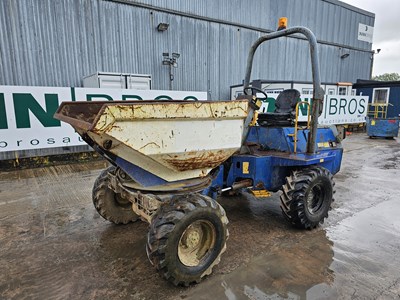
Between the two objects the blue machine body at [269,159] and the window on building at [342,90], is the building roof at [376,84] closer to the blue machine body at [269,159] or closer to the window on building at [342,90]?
the window on building at [342,90]

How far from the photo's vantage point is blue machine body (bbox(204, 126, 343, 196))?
3607 mm

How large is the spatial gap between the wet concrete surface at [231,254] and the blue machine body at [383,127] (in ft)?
29.6

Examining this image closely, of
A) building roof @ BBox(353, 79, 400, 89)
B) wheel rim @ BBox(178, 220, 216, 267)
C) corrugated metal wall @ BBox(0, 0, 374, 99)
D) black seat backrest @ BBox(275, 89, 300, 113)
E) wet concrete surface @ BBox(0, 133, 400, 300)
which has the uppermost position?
corrugated metal wall @ BBox(0, 0, 374, 99)

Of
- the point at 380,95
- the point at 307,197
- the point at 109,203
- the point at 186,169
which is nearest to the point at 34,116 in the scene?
the point at 109,203

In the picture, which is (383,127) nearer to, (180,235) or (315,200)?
(315,200)

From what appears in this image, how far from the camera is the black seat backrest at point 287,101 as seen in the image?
404 cm

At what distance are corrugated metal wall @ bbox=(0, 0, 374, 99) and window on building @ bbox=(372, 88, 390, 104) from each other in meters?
5.28

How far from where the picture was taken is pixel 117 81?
8398 millimetres

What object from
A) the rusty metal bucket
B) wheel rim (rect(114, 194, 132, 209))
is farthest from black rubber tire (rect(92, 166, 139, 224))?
the rusty metal bucket

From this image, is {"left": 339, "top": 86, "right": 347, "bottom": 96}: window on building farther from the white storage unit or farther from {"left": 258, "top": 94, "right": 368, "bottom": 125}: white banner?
the white storage unit

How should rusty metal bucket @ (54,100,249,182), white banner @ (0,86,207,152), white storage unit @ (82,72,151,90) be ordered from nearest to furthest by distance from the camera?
rusty metal bucket @ (54,100,249,182)
white banner @ (0,86,207,152)
white storage unit @ (82,72,151,90)

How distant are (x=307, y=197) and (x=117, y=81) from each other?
6.89m

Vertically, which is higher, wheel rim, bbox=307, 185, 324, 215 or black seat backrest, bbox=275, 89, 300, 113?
black seat backrest, bbox=275, 89, 300, 113

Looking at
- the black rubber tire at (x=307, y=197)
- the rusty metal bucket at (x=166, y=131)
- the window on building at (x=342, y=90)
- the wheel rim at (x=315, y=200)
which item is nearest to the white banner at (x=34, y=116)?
the rusty metal bucket at (x=166, y=131)
